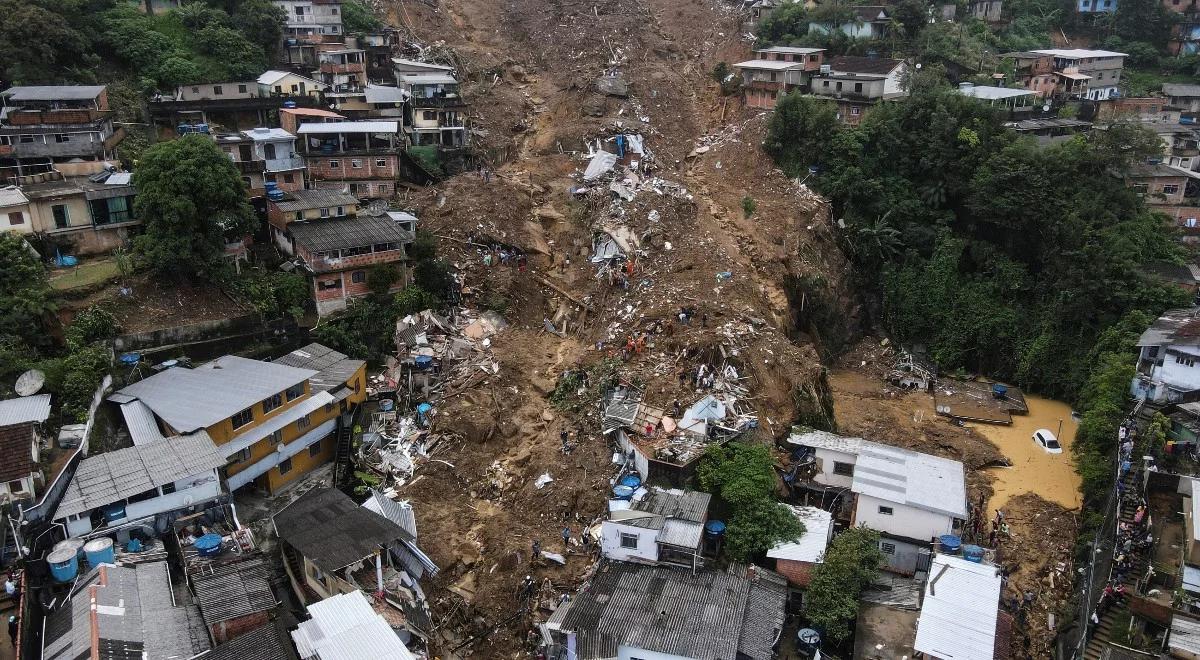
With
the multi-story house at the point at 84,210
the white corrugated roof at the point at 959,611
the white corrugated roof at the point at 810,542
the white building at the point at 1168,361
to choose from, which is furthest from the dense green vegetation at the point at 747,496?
the multi-story house at the point at 84,210

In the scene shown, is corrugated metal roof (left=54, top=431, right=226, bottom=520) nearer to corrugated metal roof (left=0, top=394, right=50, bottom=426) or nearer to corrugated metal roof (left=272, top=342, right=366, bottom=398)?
corrugated metal roof (left=0, top=394, right=50, bottom=426)

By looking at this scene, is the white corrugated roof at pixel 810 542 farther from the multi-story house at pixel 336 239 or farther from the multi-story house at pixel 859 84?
the multi-story house at pixel 859 84

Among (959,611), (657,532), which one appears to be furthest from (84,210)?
(959,611)

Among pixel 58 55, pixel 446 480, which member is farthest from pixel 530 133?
pixel 446 480

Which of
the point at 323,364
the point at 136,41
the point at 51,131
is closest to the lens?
the point at 323,364

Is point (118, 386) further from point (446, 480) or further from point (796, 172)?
point (796, 172)

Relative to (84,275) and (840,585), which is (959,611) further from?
(84,275)
